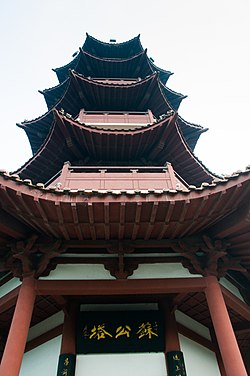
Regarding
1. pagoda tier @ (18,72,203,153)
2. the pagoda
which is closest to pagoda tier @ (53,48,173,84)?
pagoda tier @ (18,72,203,153)

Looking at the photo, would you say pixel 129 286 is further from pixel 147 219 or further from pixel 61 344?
pixel 61 344

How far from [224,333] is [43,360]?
4005 millimetres

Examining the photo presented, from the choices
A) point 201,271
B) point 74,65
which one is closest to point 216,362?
point 201,271

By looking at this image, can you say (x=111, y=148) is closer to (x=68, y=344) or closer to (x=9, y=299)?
(x=9, y=299)

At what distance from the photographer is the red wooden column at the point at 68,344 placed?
223 inches

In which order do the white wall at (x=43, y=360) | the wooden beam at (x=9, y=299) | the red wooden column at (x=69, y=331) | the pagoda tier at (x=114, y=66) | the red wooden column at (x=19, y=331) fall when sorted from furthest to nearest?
1. the pagoda tier at (x=114, y=66)
2. the white wall at (x=43, y=360)
3. the red wooden column at (x=69, y=331)
4. the wooden beam at (x=9, y=299)
5. the red wooden column at (x=19, y=331)

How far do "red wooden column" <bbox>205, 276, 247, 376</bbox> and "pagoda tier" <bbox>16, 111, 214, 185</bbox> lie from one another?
16.6ft

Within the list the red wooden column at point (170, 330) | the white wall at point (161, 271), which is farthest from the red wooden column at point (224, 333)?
the red wooden column at point (170, 330)

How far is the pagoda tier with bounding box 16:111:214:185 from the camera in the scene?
9.00 metres

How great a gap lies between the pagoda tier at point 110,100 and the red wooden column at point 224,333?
8.06 m

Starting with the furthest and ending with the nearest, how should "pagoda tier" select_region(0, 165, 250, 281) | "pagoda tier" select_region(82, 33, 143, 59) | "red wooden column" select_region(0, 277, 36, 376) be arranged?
"pagoda tier" select_region(82, 33, 143, 59), "pagoda tier" select_region(0, 165, 250, 281), "red wooden column" select_region(0, 277, 36, 376)

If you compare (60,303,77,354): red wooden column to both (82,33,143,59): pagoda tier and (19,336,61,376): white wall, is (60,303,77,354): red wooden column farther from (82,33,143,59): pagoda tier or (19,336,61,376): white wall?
(82,33,143,59): pagoda tier

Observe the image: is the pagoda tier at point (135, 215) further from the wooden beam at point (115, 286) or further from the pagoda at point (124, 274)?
the wooden beam at point (115, 286)

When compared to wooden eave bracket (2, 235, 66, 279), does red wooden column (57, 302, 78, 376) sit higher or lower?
lower
